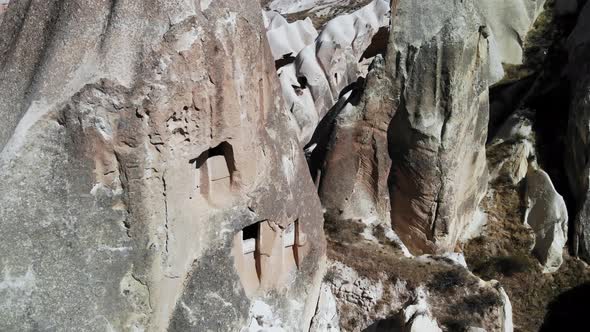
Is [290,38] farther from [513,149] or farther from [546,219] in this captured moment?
[546,219]

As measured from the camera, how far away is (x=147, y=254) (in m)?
2.98

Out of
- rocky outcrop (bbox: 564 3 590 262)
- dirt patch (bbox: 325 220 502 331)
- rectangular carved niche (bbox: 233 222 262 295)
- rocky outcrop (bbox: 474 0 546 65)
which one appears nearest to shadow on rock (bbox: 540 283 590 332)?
rocky outcrop (bbox: 564 3 590 262)

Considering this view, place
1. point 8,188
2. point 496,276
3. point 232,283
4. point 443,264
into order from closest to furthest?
1. point 8,188
2. point 232,283
3. point 443,264
4. point 496,276

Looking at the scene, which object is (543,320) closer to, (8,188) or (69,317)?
(69,317)

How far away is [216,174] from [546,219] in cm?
412

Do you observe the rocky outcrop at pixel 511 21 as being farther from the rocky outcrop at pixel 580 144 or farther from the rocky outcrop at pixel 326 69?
the rocky outcrop at pixel 580 144

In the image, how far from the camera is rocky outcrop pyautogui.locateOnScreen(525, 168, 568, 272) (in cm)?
600

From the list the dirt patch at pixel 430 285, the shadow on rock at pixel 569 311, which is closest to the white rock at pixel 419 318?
the dirt patch at pixel 430 285

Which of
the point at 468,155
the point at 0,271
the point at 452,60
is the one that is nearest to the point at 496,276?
the point at 468,155

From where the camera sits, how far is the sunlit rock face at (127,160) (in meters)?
2.71

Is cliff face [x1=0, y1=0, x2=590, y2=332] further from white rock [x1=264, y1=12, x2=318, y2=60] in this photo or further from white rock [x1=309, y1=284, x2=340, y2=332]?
white rock [x1=264, y1=12, x2=318, y2=60]

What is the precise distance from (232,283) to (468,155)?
3336 mm

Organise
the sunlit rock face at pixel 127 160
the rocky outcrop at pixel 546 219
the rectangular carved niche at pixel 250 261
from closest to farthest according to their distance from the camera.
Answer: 1. the sunlit rock face at pixel 127 160
2. the rectangular carved niche at pixel 250 261
3. the rocky outcrop at pixel 546 219

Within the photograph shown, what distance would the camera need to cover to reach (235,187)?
3240 millimetres
